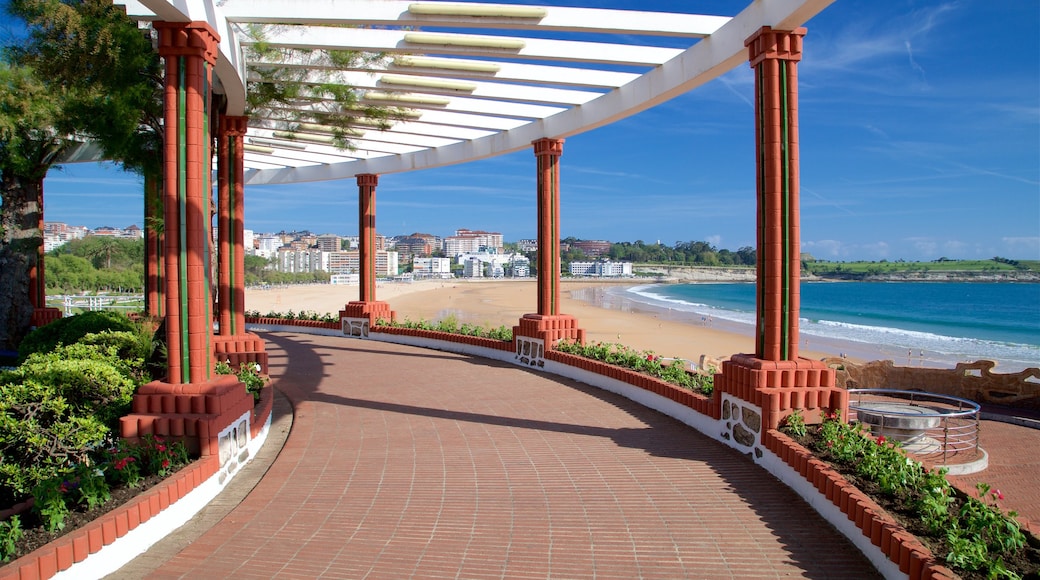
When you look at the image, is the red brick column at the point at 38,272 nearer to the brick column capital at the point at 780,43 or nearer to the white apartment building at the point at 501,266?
the brick column capital at the point at 780,43

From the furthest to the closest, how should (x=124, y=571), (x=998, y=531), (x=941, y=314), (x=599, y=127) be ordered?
(x=941, y=314)
(x=599, y=127)
(x=124, y=571)
(x=998, y=531)

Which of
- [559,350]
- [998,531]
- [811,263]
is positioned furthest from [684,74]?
[811,263]

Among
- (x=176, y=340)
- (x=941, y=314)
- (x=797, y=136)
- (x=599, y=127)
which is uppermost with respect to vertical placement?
(x=599, y=127)

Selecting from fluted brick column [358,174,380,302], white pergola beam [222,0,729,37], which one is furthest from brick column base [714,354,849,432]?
fluted brick column [358,174,380,302]

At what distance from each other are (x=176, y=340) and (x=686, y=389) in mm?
5401

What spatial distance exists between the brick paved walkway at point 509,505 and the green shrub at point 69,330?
380cm

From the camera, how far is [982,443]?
7.91m

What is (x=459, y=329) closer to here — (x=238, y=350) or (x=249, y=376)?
(x=238, y=350)

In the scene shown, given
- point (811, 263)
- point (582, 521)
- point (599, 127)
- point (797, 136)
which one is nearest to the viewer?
point (582, 521)

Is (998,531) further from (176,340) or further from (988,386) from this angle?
(988,386)

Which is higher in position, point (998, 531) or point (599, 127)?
point (599, 127)

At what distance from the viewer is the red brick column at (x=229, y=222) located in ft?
28.8

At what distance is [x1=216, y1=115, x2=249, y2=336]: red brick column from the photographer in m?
8.77

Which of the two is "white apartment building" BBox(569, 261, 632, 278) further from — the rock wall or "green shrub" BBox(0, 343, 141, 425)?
"green shrub" BBox(0, 343, 141, 425)
